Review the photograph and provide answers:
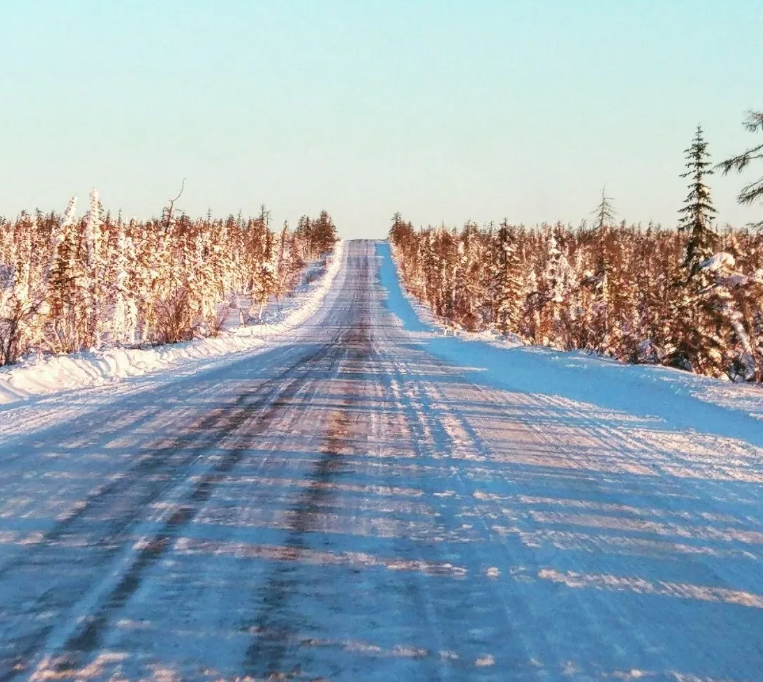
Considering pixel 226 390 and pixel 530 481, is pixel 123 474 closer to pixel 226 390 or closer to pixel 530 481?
pixel 530 481

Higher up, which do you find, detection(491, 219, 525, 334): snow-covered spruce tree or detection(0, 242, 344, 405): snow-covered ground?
detection(491, 219, 525, 334): snow-covered spruce tree

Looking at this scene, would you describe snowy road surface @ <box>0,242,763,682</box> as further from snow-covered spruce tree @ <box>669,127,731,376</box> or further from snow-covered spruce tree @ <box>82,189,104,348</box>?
snow-covered spruce tree @ <box>82,189,104,348</box>

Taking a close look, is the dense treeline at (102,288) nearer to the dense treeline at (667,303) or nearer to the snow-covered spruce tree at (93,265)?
the snow-covered spruce tree at (93,265)

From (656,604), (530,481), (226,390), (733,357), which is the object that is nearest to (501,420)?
(530,481)

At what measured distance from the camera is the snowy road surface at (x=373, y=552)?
9.02 feet

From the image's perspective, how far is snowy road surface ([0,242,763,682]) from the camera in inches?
108

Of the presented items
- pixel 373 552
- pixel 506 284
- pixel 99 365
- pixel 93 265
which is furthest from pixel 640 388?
pixel 506 284

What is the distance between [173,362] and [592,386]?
9.78 m

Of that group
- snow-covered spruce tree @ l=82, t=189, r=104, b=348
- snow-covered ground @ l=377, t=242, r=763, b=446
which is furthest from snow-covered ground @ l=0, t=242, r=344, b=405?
snow-covered spruce tree @ l=82, t=189, r=104, b=348

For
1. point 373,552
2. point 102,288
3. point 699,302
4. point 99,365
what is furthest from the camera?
point 102,288

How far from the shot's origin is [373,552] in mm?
3855

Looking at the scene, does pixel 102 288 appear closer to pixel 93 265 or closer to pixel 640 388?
pixel 93 265

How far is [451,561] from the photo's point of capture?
12.4 ft

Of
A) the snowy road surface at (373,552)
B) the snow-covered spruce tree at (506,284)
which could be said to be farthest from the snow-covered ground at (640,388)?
the snow-covered spruce tree at (506,284)
